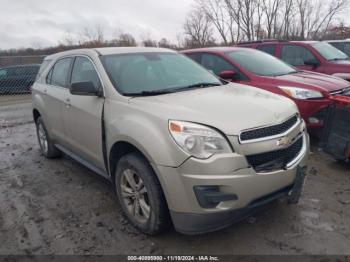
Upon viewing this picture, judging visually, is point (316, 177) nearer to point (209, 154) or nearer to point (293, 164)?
point (293, 164)

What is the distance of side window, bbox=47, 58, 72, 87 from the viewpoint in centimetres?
450

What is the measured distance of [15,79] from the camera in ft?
51.7

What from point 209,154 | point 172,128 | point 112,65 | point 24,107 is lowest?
point 24,107

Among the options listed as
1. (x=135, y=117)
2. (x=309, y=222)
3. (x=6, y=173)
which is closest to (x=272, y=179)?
(x=309, y=222)

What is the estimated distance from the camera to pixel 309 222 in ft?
10.4

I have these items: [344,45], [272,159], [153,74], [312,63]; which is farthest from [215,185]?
[344,45]

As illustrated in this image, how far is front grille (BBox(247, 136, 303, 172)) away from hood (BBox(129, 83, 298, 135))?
0.81ft

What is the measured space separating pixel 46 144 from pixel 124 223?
2.66 meters

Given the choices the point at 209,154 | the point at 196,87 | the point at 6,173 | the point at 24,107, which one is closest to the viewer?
the point at 209,154

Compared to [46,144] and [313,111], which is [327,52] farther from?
[46,144]

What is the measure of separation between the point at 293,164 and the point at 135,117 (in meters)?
1.43

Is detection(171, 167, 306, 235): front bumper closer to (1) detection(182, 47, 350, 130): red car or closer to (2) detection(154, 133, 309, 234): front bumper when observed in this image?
(2) detection(154, 133, 309, 234): front bumper

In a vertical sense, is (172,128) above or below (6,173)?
above

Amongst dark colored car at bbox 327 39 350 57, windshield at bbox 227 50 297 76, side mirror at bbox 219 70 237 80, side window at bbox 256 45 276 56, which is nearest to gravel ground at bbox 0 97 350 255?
windshield at bbox 227 50 297 76
